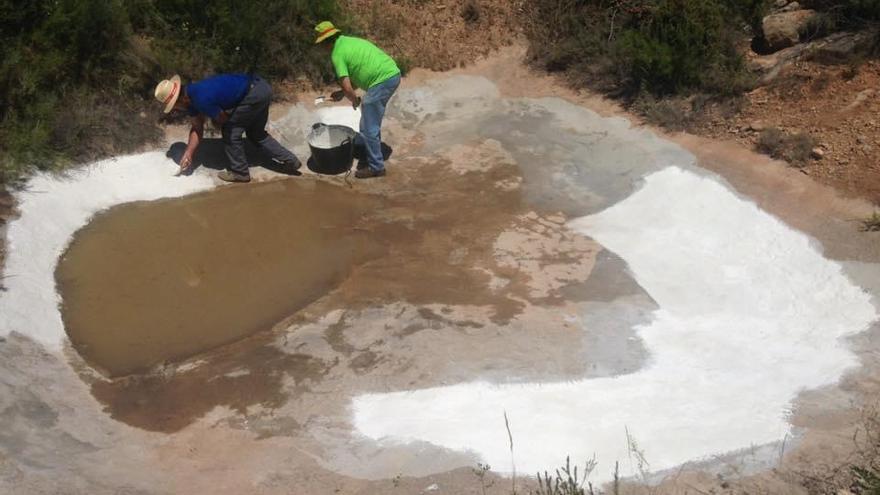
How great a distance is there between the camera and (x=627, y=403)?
606 centimetres

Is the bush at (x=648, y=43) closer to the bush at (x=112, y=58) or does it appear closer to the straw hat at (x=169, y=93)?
the bush at (x=112, y=58)

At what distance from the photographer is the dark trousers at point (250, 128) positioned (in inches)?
343

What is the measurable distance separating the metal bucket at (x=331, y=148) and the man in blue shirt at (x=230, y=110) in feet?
0.76

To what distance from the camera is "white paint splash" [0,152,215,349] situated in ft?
22.7

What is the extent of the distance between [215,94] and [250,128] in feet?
2.00

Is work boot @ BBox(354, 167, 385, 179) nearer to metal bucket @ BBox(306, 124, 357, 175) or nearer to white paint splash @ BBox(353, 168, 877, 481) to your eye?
metal bucket @ BBox(306, 124, 357, 175)

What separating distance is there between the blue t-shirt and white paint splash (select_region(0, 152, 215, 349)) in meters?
0.83

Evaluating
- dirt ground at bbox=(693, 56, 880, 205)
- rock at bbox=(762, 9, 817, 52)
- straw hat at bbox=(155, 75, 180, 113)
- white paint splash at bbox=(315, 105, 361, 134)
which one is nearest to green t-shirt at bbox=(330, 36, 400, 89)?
white paint splash at bbox=(315, 105, 361, 134)

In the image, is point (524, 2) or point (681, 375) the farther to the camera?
point (524, 2)

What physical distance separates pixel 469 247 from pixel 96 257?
3.26 m

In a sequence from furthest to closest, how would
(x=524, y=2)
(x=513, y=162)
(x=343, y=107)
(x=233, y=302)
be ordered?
(x=524, y=2) < (x=343, y=107) < (x=513, y=162) < (x=233, y=302)

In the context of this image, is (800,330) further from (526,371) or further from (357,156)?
(357,156)

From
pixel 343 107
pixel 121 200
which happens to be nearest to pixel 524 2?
pixel 343 107

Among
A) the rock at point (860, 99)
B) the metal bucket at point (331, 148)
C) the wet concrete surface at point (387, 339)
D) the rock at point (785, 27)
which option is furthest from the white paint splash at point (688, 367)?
the rock at point (785, 27)
